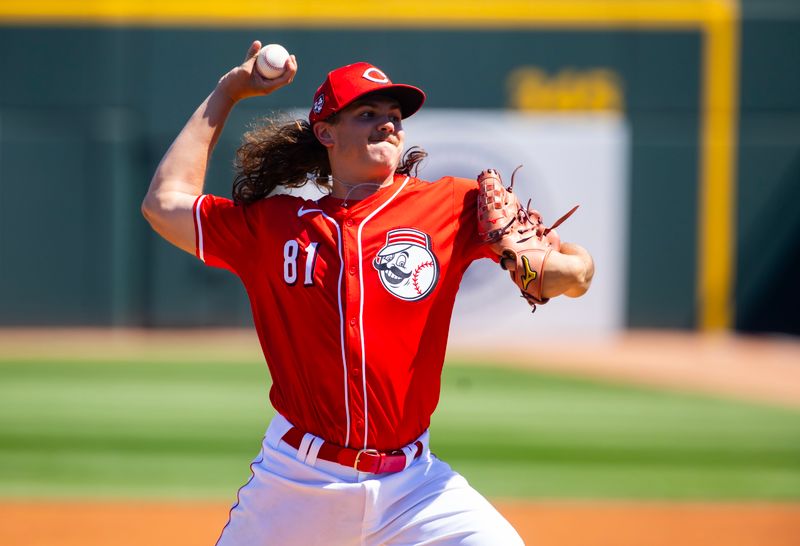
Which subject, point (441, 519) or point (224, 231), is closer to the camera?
point (441, 519)

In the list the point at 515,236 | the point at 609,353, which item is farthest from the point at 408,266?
the point at 609,353

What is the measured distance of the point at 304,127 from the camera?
3523 mm

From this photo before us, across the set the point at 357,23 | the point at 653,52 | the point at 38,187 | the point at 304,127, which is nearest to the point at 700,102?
the point at 653,52

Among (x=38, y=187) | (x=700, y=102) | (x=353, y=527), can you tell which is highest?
(x=700, y=102)

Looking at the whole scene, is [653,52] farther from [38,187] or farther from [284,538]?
[284,538]

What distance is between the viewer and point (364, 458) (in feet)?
10.2

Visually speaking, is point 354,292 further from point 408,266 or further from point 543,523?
point 543,523

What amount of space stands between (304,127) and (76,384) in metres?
8.99

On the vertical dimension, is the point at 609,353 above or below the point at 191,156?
below

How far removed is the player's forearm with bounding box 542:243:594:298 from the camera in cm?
298

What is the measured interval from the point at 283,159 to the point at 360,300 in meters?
0.64

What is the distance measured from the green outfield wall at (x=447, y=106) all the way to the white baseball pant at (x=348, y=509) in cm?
1462

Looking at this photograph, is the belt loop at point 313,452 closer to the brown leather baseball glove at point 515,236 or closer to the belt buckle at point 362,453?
the belt buckle at point 362,453

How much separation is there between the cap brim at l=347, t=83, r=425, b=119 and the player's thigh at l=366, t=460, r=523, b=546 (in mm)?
1085
